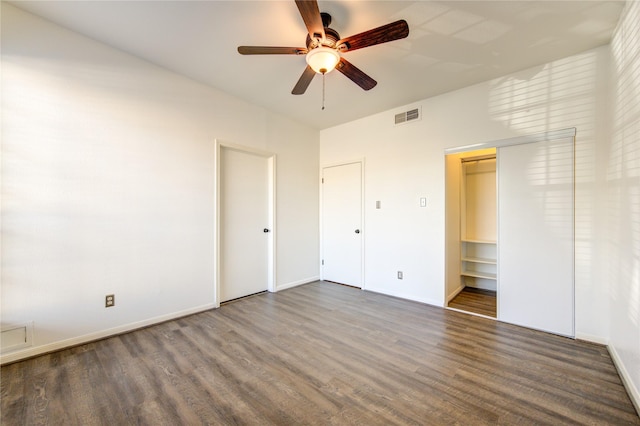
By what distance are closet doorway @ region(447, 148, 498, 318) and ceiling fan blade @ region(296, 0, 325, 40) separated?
9.08 feet

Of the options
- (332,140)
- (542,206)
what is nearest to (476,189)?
(542,206)

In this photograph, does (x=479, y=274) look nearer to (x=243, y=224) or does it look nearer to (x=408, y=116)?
(x=408, y=116)

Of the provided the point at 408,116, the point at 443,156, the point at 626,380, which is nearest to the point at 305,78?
the point at 408,116

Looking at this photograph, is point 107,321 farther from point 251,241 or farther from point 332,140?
point 332,140

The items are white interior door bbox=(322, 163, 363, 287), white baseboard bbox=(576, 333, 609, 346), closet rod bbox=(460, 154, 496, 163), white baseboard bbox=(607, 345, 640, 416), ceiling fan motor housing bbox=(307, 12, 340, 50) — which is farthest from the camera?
white interior door bbox=(322, 163, 363, 287)

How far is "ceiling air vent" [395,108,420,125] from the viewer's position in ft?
11.8

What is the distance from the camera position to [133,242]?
107 inches

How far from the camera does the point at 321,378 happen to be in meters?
1.97

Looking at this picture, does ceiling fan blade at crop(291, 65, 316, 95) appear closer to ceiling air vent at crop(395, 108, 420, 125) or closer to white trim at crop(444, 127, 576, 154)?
ceiling air vent at crop(395, 108, 420, 125)

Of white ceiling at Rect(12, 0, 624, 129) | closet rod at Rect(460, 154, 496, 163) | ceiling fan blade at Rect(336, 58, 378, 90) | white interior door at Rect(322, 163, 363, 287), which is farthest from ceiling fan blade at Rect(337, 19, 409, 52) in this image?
closet rod at Rect(460, 154, 496, 163)

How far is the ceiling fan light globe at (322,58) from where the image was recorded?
6.43 feet

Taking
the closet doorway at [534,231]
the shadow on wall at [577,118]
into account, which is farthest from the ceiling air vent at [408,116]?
the shadow on wall at [577,118]

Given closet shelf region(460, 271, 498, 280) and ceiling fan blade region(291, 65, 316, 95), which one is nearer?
ceiling fan blade region(291, 65, 316, 95)

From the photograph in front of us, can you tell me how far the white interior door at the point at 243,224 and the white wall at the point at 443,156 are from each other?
146cm
